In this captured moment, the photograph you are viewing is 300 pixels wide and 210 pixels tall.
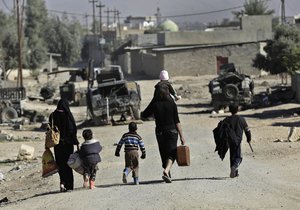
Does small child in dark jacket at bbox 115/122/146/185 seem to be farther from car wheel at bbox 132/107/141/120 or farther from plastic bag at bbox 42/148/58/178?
car wheel at bbox 132/107/141/120

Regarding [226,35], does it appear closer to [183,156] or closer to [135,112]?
[135,112]

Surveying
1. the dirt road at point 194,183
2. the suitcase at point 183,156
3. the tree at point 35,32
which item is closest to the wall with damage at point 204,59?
the tree at point 35,32

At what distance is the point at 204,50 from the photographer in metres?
69.1

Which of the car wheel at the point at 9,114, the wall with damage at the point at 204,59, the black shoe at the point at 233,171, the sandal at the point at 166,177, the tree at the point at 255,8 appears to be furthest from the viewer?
the tree at the point at 255,8

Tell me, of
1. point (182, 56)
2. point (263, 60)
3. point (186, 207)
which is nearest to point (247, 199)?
point (186, 207)

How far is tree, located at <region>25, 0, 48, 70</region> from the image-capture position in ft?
298

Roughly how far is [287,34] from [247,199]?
41075 mm

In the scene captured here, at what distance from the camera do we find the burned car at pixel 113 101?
33.8 m

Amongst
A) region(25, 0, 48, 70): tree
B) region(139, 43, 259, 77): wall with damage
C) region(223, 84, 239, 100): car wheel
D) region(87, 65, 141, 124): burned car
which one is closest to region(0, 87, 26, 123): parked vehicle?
region(87, 65, 141, 124): burned car

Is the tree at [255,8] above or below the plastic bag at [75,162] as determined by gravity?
above

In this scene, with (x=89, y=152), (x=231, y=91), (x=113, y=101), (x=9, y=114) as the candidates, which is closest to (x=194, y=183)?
(x=89, y=152)

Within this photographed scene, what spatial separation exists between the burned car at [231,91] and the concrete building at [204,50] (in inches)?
1105

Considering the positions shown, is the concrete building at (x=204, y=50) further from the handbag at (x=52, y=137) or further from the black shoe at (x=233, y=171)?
the handbag at (x=52, y=137)

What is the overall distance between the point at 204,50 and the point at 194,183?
56.2 meters
